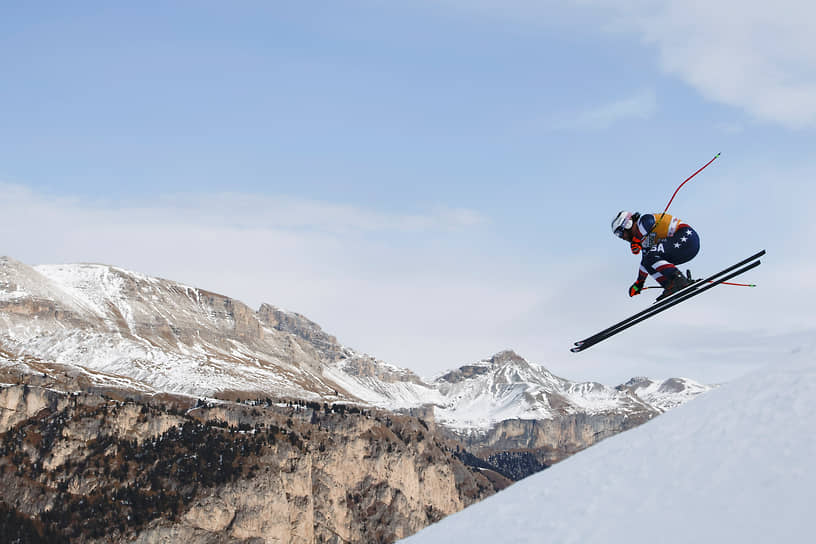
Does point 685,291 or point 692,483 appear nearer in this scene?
point 692,483

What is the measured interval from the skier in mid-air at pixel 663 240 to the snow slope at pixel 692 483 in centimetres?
901

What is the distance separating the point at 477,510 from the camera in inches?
647

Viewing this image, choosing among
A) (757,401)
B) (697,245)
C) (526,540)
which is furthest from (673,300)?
(526,540)

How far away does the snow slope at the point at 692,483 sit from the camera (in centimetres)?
1190

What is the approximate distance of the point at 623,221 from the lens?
25.2 m

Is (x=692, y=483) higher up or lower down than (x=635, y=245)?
lower down

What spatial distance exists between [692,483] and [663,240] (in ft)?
44.7

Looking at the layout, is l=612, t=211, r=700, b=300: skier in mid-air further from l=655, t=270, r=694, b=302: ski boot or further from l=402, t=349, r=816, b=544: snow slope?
l=402, t=349, r=816, b=544: snow slope

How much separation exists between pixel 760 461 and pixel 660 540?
2.60 m

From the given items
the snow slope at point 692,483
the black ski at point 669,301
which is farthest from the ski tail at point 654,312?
the snow slope at point 692,483

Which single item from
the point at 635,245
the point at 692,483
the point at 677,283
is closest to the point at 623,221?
the point at 635,245

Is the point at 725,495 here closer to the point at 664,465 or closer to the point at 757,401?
the point at 664,465

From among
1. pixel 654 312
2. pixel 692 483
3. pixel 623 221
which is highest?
pixel 623 221

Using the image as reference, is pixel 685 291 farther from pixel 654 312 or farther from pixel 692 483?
pixel 692 483
